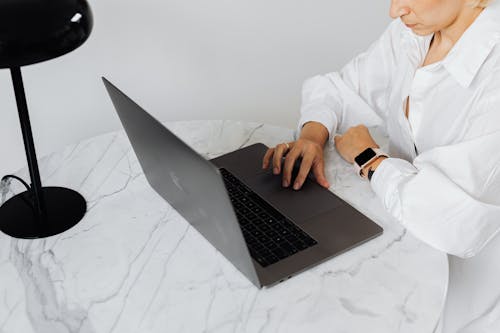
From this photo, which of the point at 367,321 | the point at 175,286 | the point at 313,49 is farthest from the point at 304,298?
the point at 313,49

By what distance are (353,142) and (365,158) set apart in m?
0.08

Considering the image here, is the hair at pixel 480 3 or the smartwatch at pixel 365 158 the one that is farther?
the smartwatch at pixel 365 158

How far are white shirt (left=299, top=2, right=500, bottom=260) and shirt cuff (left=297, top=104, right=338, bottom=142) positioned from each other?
0.19 metres

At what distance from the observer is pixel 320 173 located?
1875 millimetres

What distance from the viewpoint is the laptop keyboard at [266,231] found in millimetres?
→ 1610

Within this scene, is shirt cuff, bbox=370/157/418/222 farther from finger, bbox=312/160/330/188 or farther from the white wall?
the white wall

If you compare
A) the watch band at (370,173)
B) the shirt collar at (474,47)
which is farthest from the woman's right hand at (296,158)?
the shirt collar at (474,47)

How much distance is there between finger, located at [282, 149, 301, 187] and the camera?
185 centimetres

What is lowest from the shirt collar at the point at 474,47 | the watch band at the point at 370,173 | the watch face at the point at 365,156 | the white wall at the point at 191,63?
the white wall at the point at 191,63

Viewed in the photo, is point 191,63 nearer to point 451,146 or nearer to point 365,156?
point 365,156

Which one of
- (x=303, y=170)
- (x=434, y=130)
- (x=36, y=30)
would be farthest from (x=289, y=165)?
(x=36, y=30)

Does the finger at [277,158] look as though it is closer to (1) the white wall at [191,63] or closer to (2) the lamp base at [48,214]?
(2) the lamp base at [48,214]

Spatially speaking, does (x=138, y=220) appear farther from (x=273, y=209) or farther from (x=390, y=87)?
(x=390, y=87)

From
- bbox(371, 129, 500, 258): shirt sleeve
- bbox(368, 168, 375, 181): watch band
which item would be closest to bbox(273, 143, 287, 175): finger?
bbox(368, 168, 375, 181): watch band
